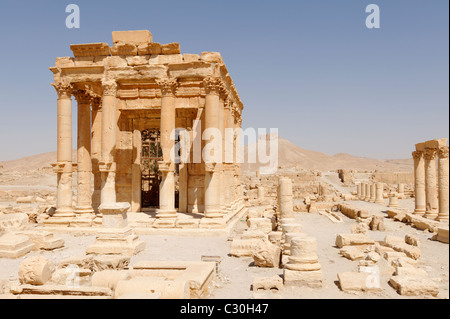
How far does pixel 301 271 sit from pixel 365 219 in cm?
1287

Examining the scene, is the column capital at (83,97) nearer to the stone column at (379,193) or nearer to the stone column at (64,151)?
the stone column at (64,151)

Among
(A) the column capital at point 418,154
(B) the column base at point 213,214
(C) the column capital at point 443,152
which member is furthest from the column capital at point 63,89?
(A) the column capital at point 418,154

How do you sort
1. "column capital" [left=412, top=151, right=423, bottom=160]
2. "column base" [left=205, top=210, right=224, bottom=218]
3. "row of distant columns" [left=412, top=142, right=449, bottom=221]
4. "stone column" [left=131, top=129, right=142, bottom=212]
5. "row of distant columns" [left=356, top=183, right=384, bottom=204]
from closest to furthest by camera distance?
"column base" [left=205, top=210, right=224, bottom=218], "row of distant columns" [left=412, top=142, right=449, bottom=221], "stone column" [left=131, top=129, right=142, bottom=212], "column capital" [left=412, top=151, right=423, bottom=160], "row of distant columns" [left=356, top=183, right=384, bottom=204]

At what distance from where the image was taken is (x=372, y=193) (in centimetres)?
3384

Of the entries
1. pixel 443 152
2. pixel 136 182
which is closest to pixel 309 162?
pixel 443 152

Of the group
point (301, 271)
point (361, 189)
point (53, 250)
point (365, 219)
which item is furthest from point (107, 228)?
point (361, 189)

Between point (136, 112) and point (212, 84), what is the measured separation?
5.43 meters

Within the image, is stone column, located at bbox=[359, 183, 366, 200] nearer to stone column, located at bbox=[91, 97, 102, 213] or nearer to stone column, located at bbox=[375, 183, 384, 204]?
stone column, located at bbox=[375, 183, 384, 204]

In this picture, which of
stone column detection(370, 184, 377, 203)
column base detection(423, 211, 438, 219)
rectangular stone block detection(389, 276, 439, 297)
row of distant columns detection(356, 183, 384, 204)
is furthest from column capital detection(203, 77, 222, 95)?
stone column detection(370, 184, 377, 203)

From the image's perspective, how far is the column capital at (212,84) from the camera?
1539 centimetres

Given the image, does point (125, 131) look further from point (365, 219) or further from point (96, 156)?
point (365, 219)

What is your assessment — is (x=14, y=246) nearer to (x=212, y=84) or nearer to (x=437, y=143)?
(x=212, y=84)

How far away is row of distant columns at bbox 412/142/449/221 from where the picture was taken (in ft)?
59.4

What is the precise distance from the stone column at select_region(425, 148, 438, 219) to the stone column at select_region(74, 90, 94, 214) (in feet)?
57.2
